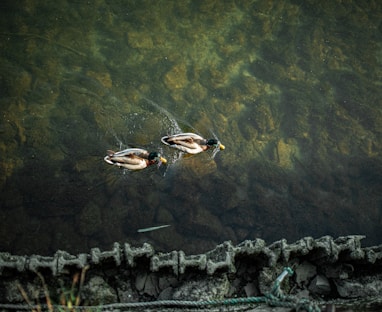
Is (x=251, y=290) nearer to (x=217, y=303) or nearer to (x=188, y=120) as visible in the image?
(x=217, y=303)

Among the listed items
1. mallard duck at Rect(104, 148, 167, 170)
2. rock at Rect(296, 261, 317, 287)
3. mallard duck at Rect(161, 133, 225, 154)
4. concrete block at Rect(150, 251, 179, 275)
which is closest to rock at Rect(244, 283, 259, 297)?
rock at Rect(296, 261, 317, 287)

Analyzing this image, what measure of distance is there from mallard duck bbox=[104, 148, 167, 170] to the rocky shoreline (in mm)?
2851

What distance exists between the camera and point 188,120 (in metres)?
7.67

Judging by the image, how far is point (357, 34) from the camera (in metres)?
9.56

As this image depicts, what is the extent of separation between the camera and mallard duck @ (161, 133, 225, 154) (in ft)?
22.1

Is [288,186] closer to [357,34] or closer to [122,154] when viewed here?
[122,154]

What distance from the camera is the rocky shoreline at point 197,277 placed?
11.5 feet

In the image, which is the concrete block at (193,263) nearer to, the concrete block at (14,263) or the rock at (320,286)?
the rock at (320,286)

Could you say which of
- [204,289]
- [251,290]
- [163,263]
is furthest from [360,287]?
[163,263]

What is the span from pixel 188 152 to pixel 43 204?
2288 millimetres

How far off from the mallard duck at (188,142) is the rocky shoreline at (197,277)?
307cm

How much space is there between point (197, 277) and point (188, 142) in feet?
10.7

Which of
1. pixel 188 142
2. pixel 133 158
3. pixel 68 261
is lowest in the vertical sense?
pixel 68 261

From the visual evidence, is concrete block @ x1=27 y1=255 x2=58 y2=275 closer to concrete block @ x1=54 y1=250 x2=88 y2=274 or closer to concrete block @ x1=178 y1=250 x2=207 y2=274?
concrete block @ x1=54 y1=250 x2=88 y2=274
